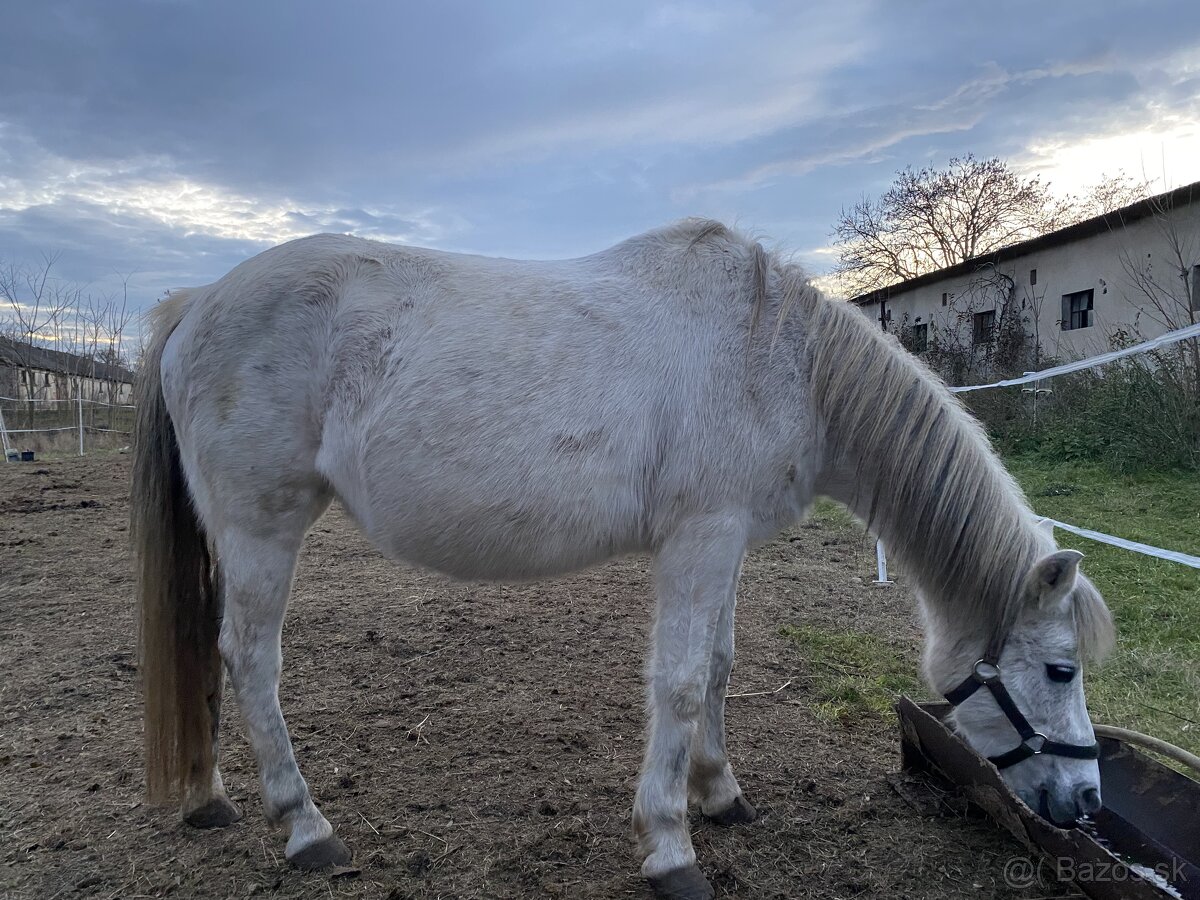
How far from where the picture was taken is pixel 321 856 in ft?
7.72

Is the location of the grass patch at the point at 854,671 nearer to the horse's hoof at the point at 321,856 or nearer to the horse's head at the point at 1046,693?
the horse's head at the point at 1046,693

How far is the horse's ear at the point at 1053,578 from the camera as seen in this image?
2059 millimetres

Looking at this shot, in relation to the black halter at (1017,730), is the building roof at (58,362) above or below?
above

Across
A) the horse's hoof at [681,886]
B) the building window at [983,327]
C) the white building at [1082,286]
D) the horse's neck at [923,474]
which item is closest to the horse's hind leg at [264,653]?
the horse's hoof at [681,886]

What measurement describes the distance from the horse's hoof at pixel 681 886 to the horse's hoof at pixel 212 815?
158 cm

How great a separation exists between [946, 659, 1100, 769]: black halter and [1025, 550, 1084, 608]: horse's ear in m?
0.27

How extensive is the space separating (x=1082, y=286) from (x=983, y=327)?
277 cm

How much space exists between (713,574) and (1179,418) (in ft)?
27.8

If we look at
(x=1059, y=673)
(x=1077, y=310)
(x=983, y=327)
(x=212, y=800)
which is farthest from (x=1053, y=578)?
(x=983, y=327)

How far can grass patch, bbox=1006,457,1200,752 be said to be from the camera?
3.22 metres

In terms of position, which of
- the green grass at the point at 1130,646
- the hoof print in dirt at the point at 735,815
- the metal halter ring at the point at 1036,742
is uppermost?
the metal halter ring at the point at 1036,742

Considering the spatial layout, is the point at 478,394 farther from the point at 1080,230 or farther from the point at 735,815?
the point at 1080,230

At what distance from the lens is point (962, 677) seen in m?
2.34

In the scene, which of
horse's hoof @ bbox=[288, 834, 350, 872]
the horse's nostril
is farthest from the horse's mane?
horse's hoof @ bbox=[288, 834, 350, 872]
